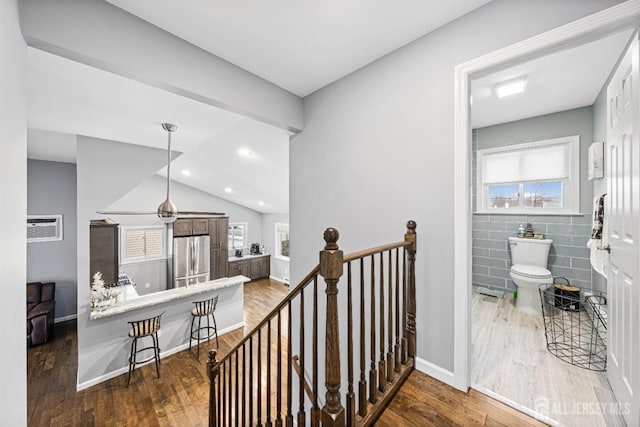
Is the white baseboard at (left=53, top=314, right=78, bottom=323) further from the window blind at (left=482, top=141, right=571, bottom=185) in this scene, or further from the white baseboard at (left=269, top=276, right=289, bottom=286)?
the window blind at (left=482, top=141, right=571, bottom=185)

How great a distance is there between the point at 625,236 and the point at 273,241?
8.59 meters

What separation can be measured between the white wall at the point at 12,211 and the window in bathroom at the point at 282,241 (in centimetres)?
760

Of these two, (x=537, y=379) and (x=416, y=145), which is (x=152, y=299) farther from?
(x=537, y=379)

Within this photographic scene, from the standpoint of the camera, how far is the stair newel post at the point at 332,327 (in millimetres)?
1057

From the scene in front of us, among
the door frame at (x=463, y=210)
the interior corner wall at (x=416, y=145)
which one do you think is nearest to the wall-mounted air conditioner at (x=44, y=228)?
the interior corner wall at (x=416, y=145)

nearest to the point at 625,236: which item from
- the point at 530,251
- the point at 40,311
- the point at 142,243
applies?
the point at 530,251

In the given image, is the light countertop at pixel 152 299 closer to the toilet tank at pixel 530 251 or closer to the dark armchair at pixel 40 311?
the dark armchair at pixel 40 311

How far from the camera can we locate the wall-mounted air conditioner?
4.77 metres

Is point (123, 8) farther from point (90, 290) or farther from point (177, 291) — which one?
point (177, 291)

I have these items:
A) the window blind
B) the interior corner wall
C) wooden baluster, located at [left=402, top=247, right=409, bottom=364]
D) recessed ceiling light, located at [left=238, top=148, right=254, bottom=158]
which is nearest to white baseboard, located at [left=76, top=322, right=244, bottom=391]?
recessed ceiling light, located at [left=238, top=148, right=254, bottom=158]

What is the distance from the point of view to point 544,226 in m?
3.34

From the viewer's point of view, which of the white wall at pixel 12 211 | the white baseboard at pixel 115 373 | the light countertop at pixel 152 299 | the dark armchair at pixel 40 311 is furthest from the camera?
the dark armchair at pixel 40 311

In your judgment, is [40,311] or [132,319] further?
[40,311]

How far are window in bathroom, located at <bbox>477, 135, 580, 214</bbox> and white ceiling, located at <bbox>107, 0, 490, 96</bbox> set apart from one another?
2.84 metres
